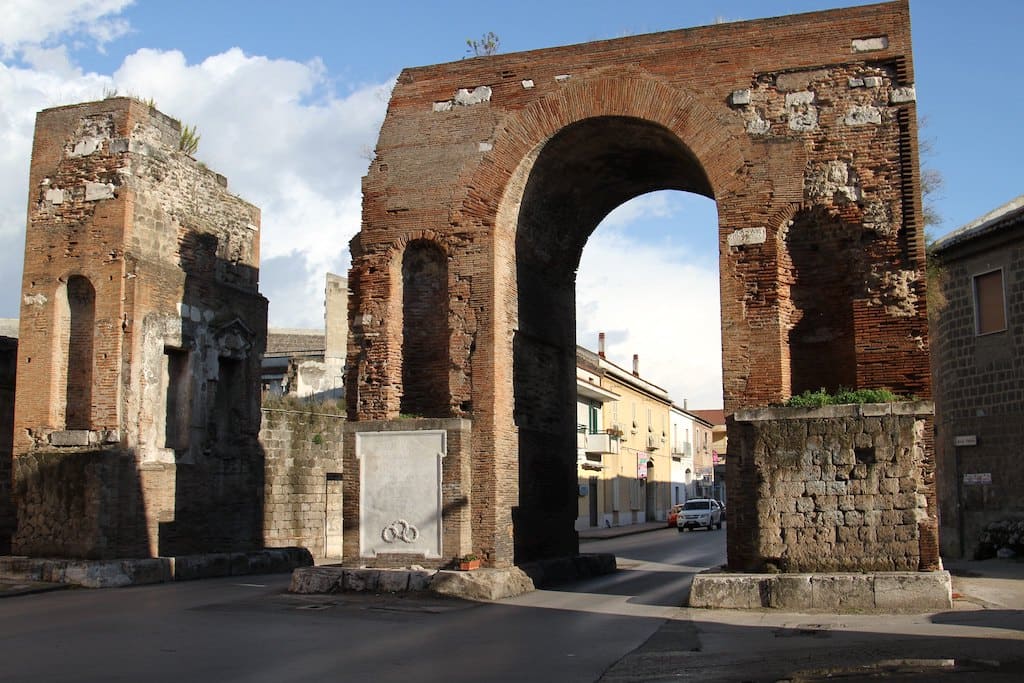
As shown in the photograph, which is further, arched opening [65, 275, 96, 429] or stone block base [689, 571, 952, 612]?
arched opening [65, 275, 96, 429]

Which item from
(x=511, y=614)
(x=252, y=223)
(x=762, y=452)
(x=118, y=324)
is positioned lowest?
(x=511, y=614)

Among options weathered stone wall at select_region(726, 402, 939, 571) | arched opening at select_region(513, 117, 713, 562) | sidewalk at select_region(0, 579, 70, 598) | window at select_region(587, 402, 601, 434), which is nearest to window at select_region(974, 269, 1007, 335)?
arched opening at select_region(513, 117, 713, 562)

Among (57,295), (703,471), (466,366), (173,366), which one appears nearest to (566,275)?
(466,366)

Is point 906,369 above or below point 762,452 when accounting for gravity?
above

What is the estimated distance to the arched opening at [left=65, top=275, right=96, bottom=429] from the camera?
17234 mm

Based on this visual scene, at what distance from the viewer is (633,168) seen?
55.6 feet

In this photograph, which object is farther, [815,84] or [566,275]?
[566,275]

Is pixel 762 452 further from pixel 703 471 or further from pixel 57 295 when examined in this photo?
pixel 703 471

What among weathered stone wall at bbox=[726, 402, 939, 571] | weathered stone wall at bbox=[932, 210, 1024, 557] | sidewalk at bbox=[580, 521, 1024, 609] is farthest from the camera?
weathered stone wall at bbox=[932, 210, 1024, 557]

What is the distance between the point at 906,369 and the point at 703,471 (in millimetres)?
54284

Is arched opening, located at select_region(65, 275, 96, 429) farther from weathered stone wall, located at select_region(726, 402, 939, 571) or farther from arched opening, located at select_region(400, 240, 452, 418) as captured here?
weathered stone wall, located at select_region(726, 402, 939, 571)

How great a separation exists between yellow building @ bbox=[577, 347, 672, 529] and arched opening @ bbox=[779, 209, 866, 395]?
22055 millimetres

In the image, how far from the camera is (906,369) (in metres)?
13.3

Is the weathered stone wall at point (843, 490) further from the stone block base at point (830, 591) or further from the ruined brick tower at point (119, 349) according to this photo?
the ruined brick tower at point (119, 349)
